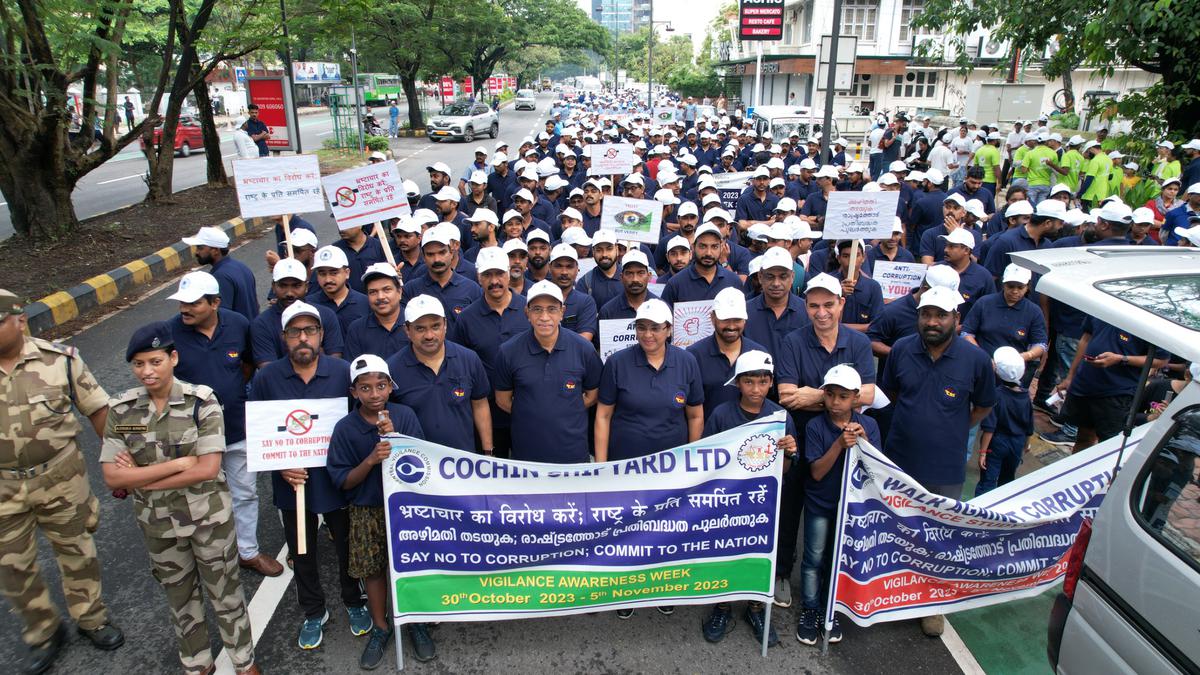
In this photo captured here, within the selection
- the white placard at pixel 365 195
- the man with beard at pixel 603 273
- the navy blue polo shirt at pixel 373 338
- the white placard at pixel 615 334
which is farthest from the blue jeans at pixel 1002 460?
the white placard at pixel 365 195

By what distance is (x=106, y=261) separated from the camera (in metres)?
12.3

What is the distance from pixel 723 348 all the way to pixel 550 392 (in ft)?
3.59

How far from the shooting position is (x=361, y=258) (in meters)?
7.41

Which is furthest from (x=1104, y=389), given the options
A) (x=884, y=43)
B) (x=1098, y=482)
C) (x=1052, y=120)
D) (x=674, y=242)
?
(x=884, y=43)

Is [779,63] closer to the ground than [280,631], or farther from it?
farther from it

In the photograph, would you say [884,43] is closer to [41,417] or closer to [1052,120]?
[1052,120]

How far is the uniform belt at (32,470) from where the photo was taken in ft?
12.5

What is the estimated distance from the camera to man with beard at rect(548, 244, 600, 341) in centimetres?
578

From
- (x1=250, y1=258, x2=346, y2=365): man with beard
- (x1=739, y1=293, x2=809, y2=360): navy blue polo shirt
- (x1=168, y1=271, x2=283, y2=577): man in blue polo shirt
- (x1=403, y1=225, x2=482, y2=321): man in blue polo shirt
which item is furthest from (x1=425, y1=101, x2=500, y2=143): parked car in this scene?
(x1=739, y1=293, x2=809, y2=360): navy blue polo shirt

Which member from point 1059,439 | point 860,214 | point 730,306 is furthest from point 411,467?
point 1059,439

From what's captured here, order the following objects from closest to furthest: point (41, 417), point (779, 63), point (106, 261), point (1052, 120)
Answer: point (41, 417) < point (106, 261) < point (1052, 120) < point (779, 63)

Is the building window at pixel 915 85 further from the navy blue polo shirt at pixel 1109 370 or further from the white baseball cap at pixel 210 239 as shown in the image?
the white baseball cap at pixel 210 239

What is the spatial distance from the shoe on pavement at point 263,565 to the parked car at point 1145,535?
14.0ft

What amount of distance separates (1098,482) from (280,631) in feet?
15.1
